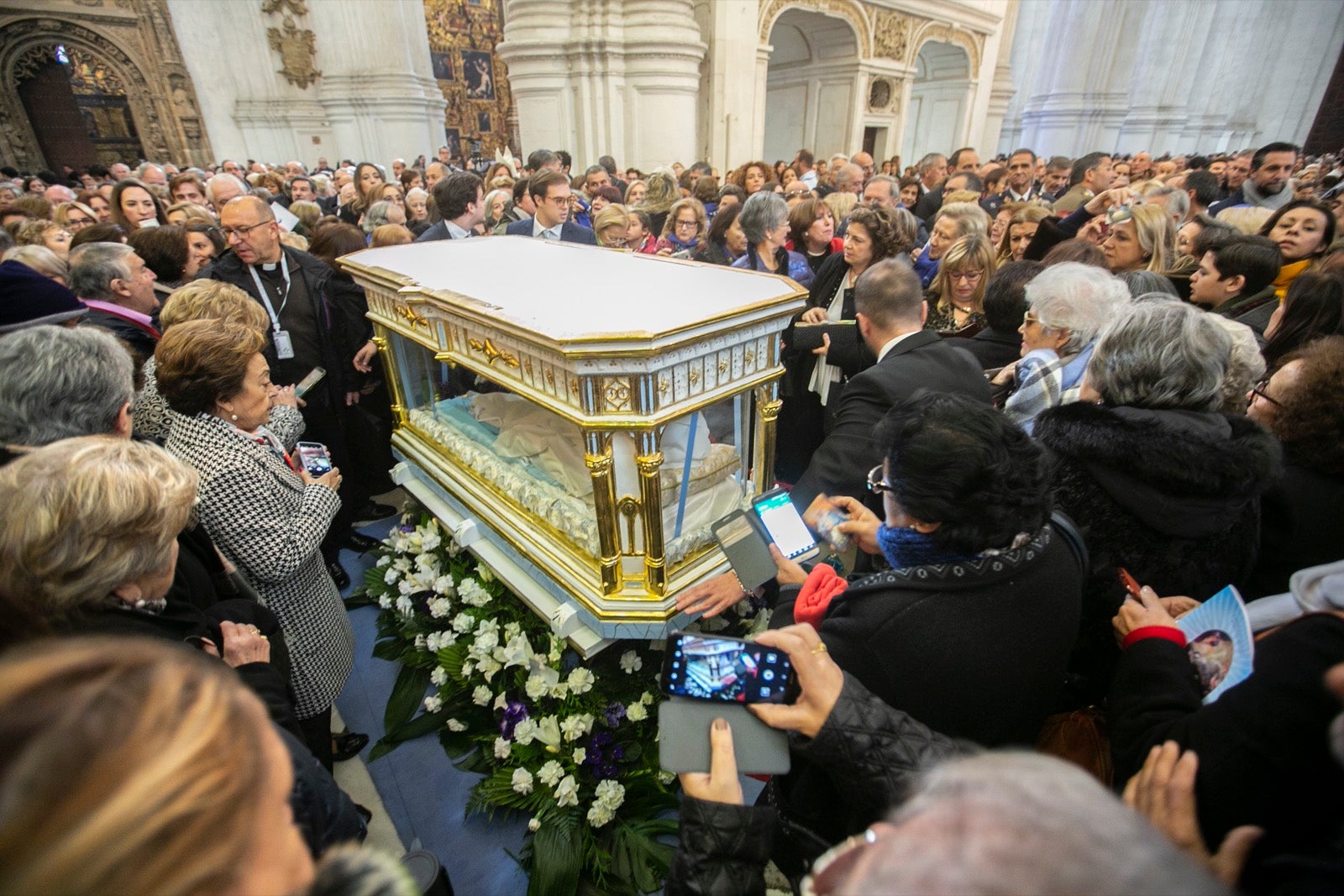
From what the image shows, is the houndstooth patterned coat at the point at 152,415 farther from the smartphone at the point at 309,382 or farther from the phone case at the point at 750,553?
the phone case at the point at 750,553

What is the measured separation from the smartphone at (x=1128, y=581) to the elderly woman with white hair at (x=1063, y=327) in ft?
2.48

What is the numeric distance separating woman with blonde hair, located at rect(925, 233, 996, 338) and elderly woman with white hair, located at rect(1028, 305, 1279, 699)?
57.5 inches

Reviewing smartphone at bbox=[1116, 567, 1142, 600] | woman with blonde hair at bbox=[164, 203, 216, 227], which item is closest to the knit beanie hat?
woman with blonde hair at bbox=[164, 203, 216, 227]

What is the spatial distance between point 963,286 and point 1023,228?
143 centimetres

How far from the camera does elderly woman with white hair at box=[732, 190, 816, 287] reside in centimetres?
346

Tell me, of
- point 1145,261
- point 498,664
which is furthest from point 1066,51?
point 498,664

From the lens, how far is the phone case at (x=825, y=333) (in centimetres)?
280

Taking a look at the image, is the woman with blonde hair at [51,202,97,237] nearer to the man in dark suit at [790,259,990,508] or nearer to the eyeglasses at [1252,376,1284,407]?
the man in dark suit at [790,259,990,508]

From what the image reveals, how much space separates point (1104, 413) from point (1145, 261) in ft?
8.49

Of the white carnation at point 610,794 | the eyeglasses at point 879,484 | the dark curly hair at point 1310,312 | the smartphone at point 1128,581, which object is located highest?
the dark curly hair at point 1310,312

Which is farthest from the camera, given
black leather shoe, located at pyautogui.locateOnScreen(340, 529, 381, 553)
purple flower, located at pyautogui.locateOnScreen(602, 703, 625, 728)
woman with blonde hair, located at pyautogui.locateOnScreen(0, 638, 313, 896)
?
black leather shoe, located at pyautogui.locateOnScreen(340, 529, 381, 553)

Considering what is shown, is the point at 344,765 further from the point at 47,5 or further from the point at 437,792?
the point at 47,5

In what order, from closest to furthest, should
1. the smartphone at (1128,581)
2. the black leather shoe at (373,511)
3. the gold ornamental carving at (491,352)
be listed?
1. the smartphone at (1128,581)
2. the gold ornamental carving at (491,352)
3. the black leather shoe at (373,511)

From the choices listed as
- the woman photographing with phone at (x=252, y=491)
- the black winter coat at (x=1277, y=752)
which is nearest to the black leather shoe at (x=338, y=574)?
the woman photographing with phone at (x=252, y=491)
